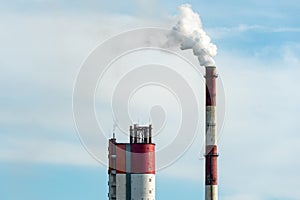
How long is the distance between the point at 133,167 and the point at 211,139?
55.6ft

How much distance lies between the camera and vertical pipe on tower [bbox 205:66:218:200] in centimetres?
9006

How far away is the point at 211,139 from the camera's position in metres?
91.1

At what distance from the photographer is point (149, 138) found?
107 m

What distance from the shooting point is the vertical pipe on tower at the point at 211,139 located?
9006cm

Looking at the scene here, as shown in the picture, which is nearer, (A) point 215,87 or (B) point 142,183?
(A) point 215,87

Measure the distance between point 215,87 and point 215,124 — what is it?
385cm

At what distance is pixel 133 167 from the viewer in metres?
105

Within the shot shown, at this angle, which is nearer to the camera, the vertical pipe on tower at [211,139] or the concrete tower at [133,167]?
the vertical pipe on tower at [211,139]

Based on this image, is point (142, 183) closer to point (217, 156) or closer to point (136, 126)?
point (136, 126)

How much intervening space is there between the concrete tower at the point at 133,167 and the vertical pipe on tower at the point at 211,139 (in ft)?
46.7

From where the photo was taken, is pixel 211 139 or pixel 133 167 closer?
pixel 211 139

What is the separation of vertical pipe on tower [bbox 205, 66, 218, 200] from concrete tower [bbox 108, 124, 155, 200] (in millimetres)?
14235

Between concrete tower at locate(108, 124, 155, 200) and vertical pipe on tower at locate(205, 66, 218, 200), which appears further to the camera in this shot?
concrete tower at locate(108, 124, 155, 200)

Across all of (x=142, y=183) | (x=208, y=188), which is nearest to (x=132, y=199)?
(x=142, y=183)
